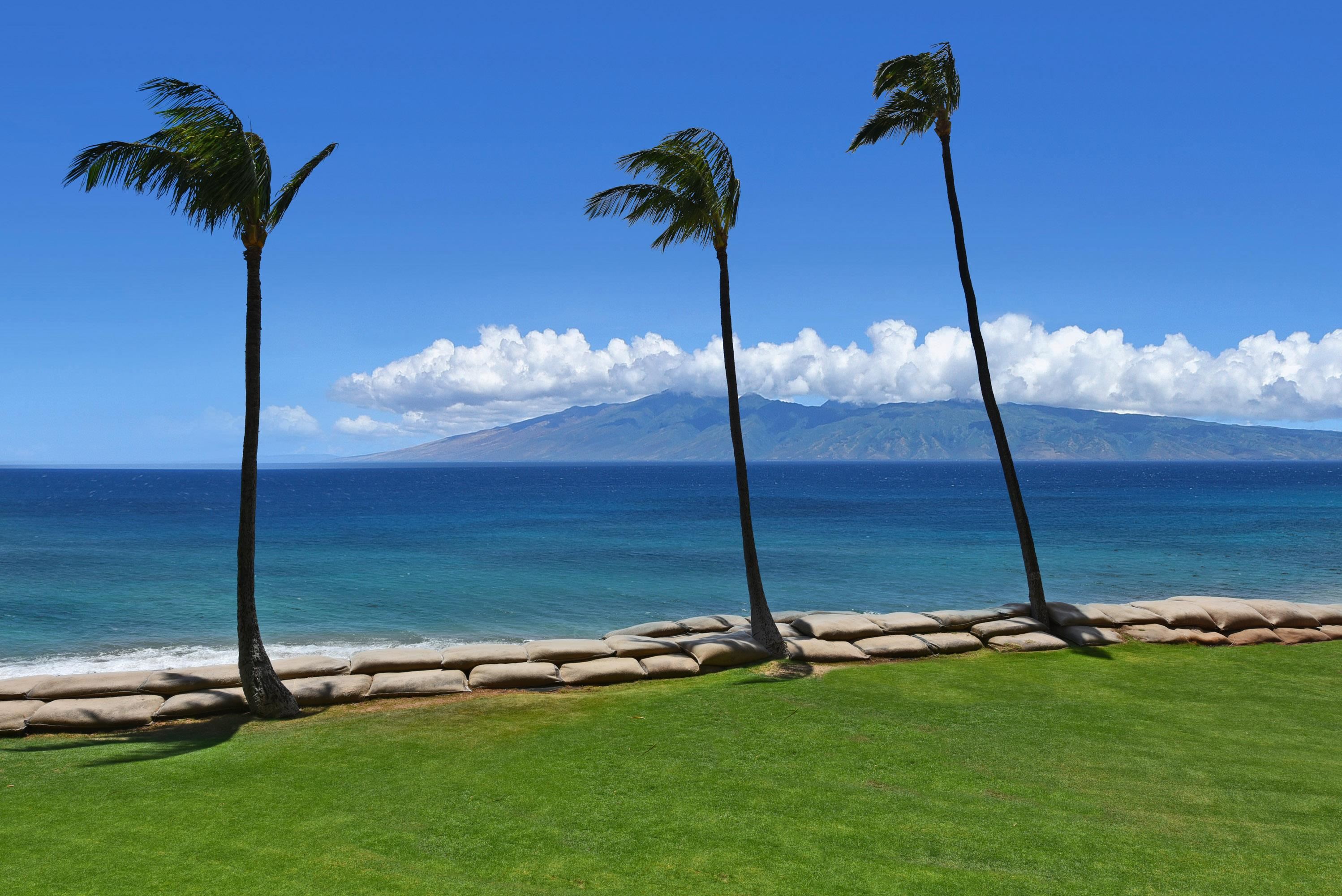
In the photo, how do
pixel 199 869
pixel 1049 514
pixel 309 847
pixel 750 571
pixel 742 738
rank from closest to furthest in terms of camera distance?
pixel 199 869, pixel 309 847, pixel 742 738, pixel 750 571, pixel 1049 514

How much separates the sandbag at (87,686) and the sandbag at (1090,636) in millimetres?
16244

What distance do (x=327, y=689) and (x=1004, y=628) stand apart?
40.5 ft

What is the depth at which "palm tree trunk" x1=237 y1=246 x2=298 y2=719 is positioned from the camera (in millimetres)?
12031

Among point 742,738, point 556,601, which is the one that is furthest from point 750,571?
point 556,601

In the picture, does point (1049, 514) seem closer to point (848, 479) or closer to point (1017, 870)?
point (1017, 870)

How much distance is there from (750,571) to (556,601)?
16070 millimetres

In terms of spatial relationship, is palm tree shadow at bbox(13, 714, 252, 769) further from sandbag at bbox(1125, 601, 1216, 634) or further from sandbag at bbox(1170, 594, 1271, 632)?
sandbag at bbox(1170, 594, 1271, 632)

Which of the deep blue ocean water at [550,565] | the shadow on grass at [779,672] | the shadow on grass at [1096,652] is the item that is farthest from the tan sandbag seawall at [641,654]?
the deep blue ocean water at [550,565]

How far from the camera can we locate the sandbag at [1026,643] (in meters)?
15.4

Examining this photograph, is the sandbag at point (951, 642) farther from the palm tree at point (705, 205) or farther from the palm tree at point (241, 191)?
the palm tree at point (241, 191)

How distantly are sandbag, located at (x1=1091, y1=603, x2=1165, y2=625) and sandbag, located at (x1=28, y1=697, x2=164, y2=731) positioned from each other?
55.7ft

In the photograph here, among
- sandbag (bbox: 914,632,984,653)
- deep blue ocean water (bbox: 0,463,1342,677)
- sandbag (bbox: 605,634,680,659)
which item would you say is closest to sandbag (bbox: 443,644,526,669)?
sandbag (bbox: 605,634,680,659)

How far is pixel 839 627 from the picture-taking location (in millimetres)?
15844

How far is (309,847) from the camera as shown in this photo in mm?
7176
